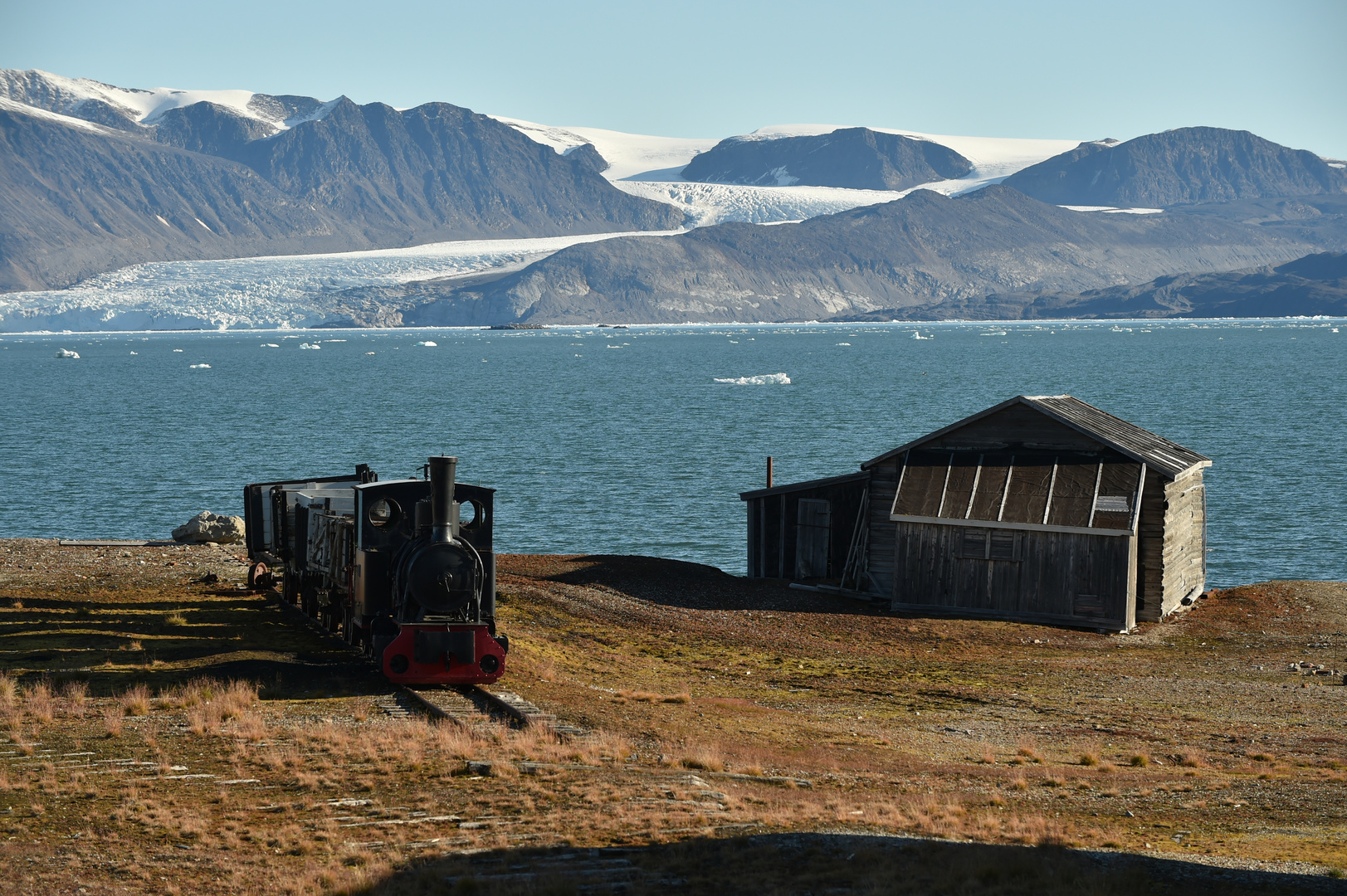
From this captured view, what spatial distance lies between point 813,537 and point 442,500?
16670mm

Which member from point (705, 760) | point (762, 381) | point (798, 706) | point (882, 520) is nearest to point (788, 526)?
point (882, 520)

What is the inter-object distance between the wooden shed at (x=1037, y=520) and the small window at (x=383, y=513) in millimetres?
14132

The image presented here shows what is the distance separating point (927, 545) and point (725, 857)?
1929 cm

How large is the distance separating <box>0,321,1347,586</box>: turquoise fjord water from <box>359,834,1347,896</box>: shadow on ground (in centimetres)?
2895

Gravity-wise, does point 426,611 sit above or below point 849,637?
above

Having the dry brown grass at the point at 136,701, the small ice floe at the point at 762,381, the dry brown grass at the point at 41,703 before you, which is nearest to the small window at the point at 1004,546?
the dry brown grass at the point at 136,701

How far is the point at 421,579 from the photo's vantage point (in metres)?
19.2

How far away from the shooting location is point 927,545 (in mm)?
30812

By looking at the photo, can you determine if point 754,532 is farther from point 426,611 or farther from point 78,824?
point 78,824

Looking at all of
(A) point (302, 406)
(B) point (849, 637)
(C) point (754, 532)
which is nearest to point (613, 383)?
(A) point (302, 406)

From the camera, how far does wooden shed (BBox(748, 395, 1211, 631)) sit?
28938 mm

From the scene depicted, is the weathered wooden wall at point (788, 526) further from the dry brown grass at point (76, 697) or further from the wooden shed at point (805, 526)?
the dry brown grass at point (76, 697)

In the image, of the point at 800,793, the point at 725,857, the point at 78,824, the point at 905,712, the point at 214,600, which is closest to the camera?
the point at 725,857

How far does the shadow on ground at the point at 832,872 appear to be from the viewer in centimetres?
1139
